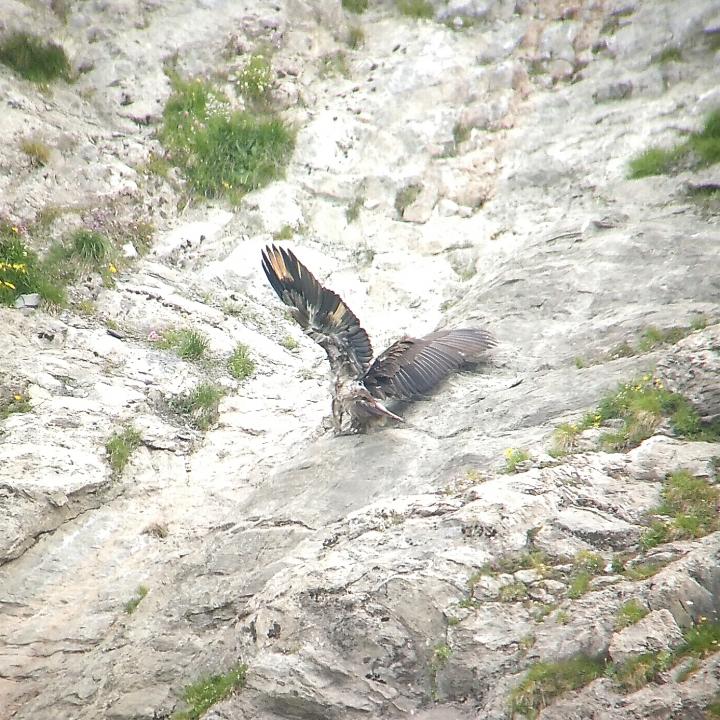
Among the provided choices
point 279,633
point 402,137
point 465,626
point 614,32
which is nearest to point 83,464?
point 279,633

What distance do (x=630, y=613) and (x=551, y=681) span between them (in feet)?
2.00

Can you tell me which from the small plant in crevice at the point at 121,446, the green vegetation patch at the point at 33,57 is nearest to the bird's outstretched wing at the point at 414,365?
the small plant in crevice at the point at 121,446

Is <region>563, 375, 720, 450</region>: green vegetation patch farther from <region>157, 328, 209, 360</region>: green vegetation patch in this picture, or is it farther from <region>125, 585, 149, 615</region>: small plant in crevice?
<region>157, 328, 209, 360</region>: green vegetation patch

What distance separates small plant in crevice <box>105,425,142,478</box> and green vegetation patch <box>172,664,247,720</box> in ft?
10.1

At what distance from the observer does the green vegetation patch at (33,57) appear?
12.5 m

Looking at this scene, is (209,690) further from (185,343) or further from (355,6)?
(355,6)

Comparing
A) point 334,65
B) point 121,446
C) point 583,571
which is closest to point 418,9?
point 334,65

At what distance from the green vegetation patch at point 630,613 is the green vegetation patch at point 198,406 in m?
5.55

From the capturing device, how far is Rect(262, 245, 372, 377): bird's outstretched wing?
7965 millimetres

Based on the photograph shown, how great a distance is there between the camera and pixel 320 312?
8117 mm

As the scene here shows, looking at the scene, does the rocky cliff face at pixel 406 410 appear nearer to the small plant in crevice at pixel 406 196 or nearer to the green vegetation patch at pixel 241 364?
the small plant in crevice at pixel 406 196

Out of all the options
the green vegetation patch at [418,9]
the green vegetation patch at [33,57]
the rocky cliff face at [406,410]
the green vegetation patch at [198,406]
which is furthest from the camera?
the green vegetation patch at [418,9]

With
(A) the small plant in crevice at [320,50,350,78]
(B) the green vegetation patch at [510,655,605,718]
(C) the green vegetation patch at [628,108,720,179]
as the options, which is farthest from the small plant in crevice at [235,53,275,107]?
(B) the green vegetation patch at [510,655,605,718]

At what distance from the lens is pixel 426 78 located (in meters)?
13.7
